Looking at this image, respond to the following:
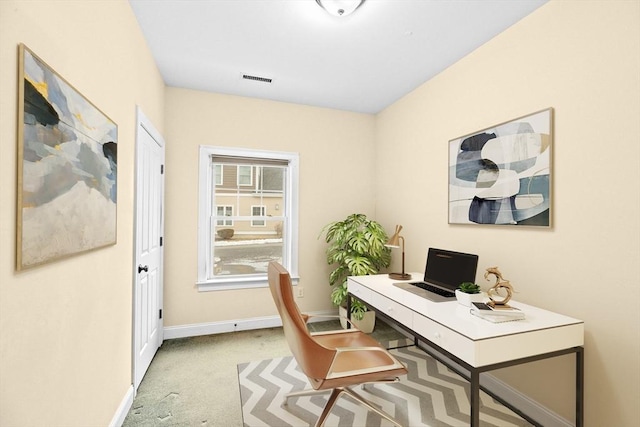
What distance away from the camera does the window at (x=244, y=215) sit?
11.1 ft

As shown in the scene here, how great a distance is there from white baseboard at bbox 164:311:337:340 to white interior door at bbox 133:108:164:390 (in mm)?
158

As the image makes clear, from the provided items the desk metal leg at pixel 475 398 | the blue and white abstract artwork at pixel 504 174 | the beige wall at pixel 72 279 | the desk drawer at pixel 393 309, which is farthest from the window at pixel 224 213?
the desk metal leg at pixel 475 398

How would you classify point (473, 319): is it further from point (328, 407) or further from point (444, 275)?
point (328, 407)

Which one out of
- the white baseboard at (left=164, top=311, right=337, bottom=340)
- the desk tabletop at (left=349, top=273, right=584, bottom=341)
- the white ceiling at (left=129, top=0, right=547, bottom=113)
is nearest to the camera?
the desk tabletop at (left=349, top=273, right=584, bottom=341)

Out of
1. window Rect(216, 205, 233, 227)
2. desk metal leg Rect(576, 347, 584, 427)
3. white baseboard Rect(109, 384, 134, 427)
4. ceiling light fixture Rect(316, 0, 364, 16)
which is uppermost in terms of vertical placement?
ceiling light fixture Rect(316, 0, 364, 16)

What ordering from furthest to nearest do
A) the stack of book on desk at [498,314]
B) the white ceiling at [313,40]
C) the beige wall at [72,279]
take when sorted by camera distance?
the white ceiling at [313,40] < the stack of book on desk at [498,314] < the beige wall at [72,279]

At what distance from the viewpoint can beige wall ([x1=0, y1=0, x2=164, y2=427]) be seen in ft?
2.96

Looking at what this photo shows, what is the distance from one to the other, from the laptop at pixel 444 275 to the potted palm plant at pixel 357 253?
0.77 meters

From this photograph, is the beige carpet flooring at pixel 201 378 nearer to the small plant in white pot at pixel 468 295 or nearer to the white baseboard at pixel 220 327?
the white baseboard at pixel 220 327

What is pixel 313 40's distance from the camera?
2.37 metres

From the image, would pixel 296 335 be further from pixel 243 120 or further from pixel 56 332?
pixel 243 120

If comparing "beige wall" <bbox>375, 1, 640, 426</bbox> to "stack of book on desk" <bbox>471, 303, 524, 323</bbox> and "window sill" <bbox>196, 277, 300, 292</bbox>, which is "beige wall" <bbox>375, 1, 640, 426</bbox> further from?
"window sill" <bbox>196, 277, 300, 292</bbox>

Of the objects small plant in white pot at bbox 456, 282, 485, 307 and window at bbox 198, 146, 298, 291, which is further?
window at bbox 198, 146, 298, 291

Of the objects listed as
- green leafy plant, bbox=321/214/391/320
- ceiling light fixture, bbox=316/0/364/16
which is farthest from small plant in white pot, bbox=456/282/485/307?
ceiling light fixture, bbox=316/0/364/16
